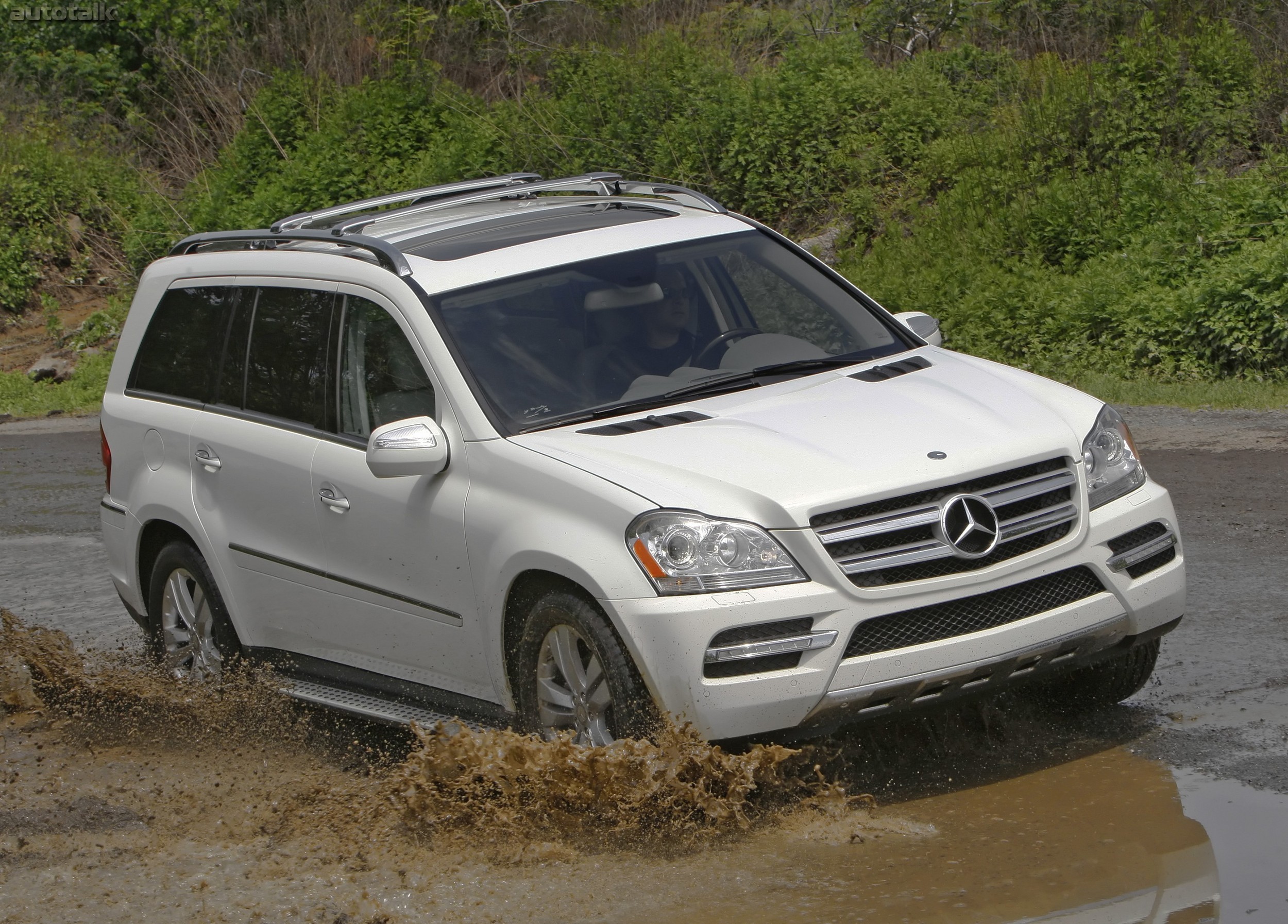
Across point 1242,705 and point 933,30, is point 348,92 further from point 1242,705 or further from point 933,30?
point 1242,705

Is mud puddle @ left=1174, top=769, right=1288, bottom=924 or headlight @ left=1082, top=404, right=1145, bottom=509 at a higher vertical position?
headlight @ left=1082, top=404, right=1145, bottom=509

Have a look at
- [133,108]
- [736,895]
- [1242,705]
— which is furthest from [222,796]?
[133,108]

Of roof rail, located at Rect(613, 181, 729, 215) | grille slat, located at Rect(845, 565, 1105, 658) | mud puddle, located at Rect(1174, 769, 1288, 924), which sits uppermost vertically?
roof rail, located at Rect(613, 181, 729, 215)

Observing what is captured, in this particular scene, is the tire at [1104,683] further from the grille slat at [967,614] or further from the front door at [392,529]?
the front door at [392,529]

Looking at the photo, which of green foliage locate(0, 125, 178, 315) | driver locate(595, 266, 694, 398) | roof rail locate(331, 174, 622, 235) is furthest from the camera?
green foliage locate(0, 125, 178, 315)

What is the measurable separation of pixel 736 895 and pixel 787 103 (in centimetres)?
1554

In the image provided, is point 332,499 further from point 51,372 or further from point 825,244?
point 51,372

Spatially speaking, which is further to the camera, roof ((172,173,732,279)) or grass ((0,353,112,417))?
grass ((0,353,112,417))

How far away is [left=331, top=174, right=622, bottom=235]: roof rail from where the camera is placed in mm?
6816

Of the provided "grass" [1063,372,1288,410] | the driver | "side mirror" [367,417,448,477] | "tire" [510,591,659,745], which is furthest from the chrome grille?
"grass" [1063,372,1288,410]

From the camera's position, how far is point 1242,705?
5.32 meters

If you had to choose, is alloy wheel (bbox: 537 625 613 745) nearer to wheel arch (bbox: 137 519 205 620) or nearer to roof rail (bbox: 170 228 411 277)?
roof rail (bbox: 170 228 411 277)

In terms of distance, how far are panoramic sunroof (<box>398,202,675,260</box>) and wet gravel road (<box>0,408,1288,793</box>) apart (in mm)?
2583

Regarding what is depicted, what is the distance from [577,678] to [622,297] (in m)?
1.56
